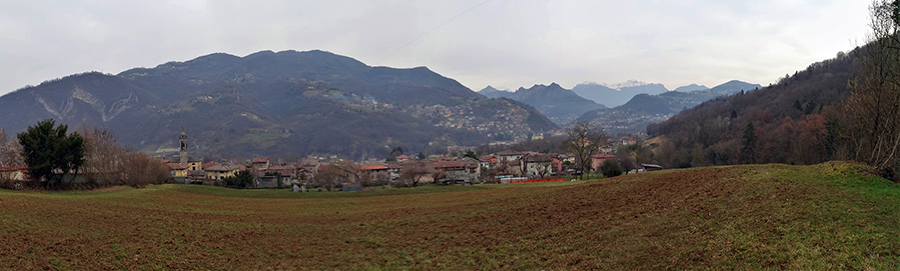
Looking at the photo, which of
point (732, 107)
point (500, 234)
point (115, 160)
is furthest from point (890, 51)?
point (732, 107)

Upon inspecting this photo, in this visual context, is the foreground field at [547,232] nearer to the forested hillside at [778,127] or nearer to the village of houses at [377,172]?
the forested hillside at [778,127]

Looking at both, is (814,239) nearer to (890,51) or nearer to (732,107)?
(890,51)

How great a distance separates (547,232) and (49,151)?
38.1 metres

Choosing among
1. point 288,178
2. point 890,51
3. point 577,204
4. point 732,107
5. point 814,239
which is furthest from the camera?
point 732,107

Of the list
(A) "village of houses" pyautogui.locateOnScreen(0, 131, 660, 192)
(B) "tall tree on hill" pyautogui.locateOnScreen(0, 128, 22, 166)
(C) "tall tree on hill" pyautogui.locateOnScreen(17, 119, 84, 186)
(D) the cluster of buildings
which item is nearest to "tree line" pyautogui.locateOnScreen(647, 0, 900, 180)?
(A) "village of houses" pyautogui.locateOnScreen(0, 131, 660, 192)

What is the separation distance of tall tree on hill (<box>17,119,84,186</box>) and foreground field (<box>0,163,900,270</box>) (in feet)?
47.7

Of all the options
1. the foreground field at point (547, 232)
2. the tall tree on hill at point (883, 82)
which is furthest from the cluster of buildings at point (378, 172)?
the tall tree on hill at point (883, 82)

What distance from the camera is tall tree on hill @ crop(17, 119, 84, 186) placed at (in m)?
35.2

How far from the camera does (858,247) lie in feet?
35.9

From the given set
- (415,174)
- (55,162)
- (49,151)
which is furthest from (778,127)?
(49,151)

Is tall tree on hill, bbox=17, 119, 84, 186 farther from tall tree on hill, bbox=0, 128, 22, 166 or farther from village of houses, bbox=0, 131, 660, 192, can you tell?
village of houses, bbox=0, 131, 660, 192

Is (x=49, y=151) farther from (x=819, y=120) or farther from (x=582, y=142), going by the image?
(x=819, y=120)

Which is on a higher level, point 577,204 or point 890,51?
point 890,51

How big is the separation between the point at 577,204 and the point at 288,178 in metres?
73.2
